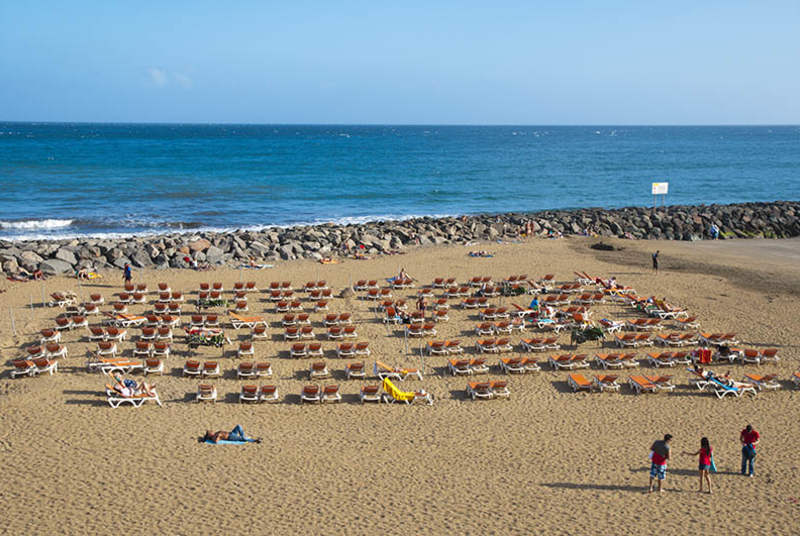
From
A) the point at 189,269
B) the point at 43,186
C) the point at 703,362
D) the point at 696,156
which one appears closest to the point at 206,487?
the point at 703,362

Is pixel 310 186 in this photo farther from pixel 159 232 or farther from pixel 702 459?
pixel 702 459

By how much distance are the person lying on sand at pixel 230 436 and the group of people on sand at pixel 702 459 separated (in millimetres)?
7681

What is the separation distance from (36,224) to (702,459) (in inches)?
1665

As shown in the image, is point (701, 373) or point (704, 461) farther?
point (701, 373)

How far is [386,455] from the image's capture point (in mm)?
12875

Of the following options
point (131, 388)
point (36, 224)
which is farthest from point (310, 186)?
point (131, 388)

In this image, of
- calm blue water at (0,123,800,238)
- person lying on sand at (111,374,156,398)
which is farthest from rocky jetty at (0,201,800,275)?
person lying on sand at (111,374,156,398)

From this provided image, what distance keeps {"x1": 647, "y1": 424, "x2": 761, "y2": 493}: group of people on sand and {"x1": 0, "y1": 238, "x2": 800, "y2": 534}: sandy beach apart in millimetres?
215

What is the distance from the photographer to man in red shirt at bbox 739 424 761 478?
462 inches

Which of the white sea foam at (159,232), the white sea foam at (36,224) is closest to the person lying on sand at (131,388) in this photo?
the white sea foam at (159,232)

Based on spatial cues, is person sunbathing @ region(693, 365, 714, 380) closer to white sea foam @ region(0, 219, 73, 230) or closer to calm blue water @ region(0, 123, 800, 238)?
calm blue water @ region(0, 123, 800, 238)

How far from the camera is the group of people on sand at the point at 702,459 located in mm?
11242

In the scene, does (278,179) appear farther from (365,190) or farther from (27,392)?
(27,392)

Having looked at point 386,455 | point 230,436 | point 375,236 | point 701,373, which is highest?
point 375,236
